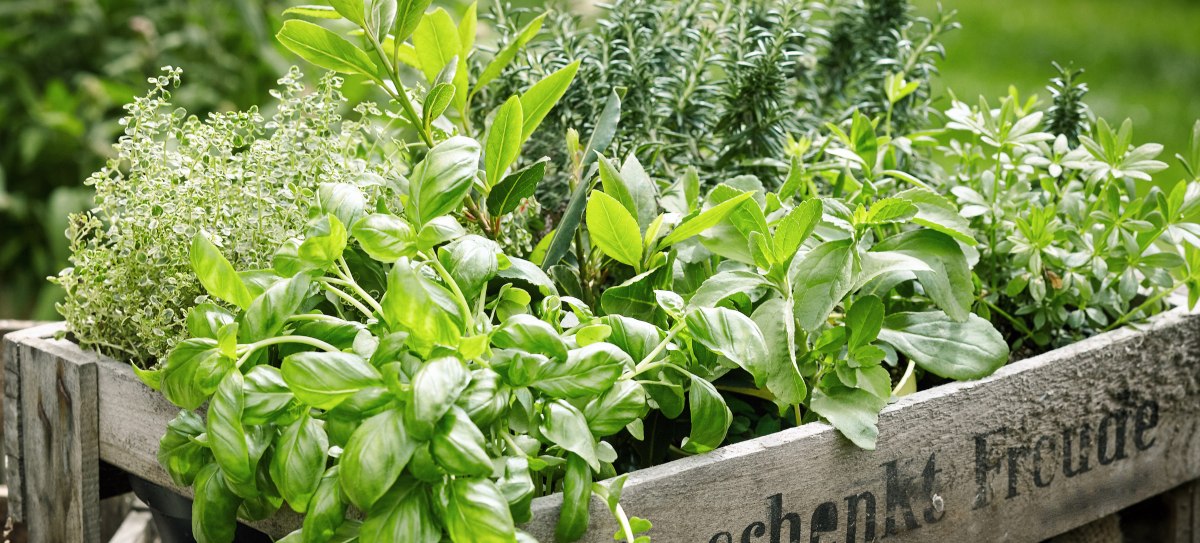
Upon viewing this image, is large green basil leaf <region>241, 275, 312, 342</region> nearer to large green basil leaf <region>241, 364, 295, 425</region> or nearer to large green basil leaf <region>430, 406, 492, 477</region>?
large green basil leaf <region>241, 364, 295, 425</region>

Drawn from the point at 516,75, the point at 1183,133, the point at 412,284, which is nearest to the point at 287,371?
the point at 412,284

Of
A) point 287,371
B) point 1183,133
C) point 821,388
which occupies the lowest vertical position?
point 1183,133

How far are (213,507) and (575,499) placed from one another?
11.9 inches

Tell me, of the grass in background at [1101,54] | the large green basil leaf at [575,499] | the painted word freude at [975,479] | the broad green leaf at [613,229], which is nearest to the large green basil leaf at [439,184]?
the broad green leaf at [613,229]

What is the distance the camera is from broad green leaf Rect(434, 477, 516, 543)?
2.64 ft

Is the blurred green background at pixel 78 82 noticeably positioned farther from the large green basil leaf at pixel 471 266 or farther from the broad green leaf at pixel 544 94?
the large green basil leaf at pixel 471 266

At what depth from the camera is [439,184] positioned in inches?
38.2

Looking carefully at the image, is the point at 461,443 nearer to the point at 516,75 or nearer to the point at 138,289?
the point at 138,289

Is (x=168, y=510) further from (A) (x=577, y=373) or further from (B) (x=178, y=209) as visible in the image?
(A) (x=577, y=373)

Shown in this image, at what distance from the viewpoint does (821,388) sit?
113 cm

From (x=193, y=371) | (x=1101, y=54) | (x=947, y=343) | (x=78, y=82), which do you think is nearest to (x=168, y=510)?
(x=193, y=371)

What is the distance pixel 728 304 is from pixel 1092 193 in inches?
23.8

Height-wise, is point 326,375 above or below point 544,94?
below

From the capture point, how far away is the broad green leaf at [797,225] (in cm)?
104
